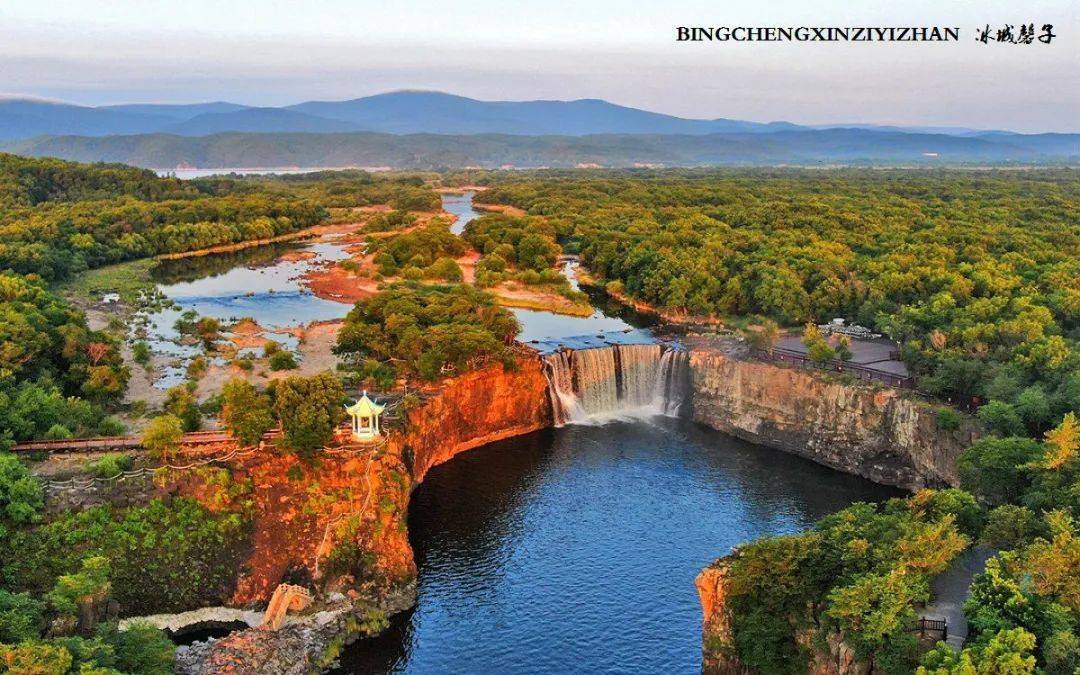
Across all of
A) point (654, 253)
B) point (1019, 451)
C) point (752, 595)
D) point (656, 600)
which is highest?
point (654, 253)

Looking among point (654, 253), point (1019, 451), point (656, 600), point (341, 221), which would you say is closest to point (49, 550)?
point (656, 600)

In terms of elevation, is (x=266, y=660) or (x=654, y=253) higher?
(x=654, y=253)

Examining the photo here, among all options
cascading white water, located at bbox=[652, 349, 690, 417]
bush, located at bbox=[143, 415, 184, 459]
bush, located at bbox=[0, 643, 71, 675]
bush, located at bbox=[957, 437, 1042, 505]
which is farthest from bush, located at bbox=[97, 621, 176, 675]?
cascading white water, located at bbox=[652, 349, 690, 417]

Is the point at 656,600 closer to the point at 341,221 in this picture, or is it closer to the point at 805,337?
the point at 805,337

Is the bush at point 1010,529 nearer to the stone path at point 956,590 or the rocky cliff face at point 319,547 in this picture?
the stone path at point 956,590

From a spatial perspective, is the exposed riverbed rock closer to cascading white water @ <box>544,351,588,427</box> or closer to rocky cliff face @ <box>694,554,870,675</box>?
rocky cliff face @ <box>694,554,870,675</box>

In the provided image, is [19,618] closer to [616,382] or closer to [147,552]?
[147,552]

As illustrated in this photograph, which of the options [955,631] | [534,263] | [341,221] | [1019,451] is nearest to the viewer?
[955,631]

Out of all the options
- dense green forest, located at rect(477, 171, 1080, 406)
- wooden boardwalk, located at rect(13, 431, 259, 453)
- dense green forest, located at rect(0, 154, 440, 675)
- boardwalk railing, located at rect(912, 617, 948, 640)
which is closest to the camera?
boardwalk railing, located at rect(912, 617, 948, 640)
